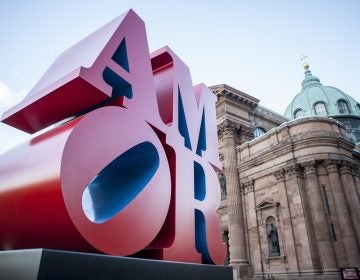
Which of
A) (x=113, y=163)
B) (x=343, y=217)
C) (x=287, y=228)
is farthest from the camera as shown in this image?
(x=287, y=228)

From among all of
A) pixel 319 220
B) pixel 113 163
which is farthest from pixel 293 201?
pixel 113 163

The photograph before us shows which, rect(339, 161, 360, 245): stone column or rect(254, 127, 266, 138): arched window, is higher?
rect(254, 127, 266, 138): arched window

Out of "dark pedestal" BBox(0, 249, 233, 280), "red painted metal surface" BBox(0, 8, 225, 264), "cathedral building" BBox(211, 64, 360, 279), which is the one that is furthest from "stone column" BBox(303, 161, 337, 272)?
"dark pedestal" BBox(0, 249, 233, 280)

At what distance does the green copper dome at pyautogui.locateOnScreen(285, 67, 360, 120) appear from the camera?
4441cm

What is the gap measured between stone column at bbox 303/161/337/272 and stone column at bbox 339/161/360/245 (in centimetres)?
193

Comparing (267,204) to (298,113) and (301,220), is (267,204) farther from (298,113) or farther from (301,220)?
(298,113)

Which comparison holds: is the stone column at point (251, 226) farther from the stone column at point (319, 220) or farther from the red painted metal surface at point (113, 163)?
the red painted metal surface at point (113, 163)

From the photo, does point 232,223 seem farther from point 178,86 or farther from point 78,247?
point 78,247

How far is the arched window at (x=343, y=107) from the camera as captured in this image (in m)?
44.4

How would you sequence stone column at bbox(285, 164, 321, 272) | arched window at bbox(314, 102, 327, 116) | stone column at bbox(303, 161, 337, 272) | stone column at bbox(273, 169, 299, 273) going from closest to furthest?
1. stone column at bbox(303, 161, 337, 272)
2. stone column at bbox(285, 164, 321, 272)
3. stone column at bbox(273, 169, 299, 273)
4. arched window at bbox(314, 102, 327, 116)

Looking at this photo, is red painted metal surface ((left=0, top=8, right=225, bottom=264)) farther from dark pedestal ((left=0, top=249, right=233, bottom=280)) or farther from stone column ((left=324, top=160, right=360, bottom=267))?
stone column ((left=324, top=160, right=360, bottom=267))

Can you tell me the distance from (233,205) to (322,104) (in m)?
27.9

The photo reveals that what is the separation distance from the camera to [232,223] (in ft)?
82.7

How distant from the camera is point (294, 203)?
21578 mm
